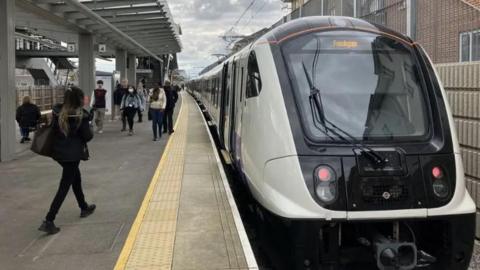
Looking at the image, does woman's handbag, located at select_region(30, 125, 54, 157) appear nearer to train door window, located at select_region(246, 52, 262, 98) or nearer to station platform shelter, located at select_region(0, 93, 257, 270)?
station platform shelter, located at select_region(0, 93, 257, 270)

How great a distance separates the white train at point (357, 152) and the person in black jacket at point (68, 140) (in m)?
2.00

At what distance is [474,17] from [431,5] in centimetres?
70

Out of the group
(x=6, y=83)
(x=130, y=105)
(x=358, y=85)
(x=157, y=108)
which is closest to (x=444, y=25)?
(x=358, y=85)

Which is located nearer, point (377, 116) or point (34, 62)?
point (377, 116)

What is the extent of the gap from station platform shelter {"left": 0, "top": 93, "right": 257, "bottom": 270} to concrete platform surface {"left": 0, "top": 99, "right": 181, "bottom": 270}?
1 cm

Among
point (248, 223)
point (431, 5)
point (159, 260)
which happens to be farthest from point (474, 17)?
point (159, 260)

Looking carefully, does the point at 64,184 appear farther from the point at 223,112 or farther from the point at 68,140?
the point at 223,112

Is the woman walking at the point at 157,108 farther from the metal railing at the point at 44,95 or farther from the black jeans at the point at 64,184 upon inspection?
the metal railing at the point at 44,95

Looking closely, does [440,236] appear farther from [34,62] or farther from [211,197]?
[34,62]

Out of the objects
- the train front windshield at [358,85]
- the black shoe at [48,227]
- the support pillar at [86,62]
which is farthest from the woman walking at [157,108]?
the train front windshield at [358,85]

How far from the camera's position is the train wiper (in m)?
4.64

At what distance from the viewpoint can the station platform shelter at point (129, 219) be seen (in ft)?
16.4

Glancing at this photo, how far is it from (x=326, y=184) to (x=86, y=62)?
16625 mm

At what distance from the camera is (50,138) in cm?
606
